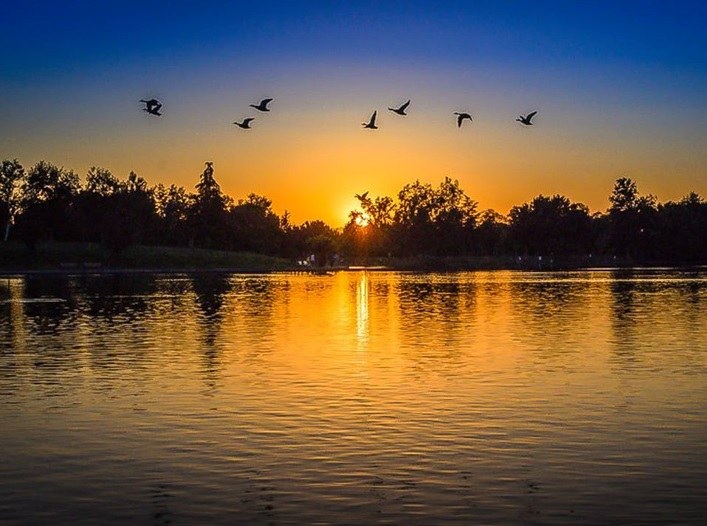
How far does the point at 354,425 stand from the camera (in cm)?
1900

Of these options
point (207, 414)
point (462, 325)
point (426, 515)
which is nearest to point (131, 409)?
point (207, 414)

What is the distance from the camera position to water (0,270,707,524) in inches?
538

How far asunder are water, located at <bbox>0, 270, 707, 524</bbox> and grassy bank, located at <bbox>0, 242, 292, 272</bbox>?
294ft

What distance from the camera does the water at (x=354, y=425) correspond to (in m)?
13.7

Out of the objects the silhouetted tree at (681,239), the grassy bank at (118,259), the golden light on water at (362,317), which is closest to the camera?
the golden light on water at (362,317)

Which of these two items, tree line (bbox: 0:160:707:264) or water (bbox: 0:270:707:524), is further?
tree line (bbox: 0:160:707:264)

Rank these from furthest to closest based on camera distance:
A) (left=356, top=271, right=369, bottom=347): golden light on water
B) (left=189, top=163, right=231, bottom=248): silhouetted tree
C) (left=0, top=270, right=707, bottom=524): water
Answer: (left=189, top=163, right=231, bottom=248): silhouetted tree
(left=356, top=271, right=369, bottom=347): golden light on water
(left=0, top=270, right=707, bottom=524): water

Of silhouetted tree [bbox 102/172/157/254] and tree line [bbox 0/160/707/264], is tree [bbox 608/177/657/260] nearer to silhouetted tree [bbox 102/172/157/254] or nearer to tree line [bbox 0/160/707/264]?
tree line [bbox 0/160/707/264]

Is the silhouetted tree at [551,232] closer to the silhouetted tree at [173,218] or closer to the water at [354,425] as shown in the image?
the silhouetted tree at [173,218]

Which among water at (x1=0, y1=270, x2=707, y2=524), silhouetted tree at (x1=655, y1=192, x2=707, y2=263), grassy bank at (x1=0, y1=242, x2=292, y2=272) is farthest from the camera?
silhouetted tree at (x1=655, y1=192, x2=707, y2=263)

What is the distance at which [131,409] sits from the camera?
20984 millimetres

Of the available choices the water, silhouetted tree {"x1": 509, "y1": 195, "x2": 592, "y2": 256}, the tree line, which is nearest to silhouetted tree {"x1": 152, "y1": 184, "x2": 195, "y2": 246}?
the tree line

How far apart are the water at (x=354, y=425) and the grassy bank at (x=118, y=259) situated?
89.7 metres

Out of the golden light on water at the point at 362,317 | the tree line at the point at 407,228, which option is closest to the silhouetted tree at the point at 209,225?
the tree line at the point at 407,228
